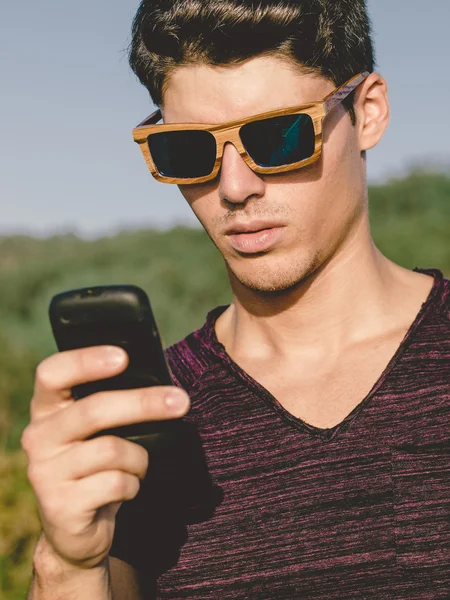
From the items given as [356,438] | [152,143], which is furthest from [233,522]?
[152,143]

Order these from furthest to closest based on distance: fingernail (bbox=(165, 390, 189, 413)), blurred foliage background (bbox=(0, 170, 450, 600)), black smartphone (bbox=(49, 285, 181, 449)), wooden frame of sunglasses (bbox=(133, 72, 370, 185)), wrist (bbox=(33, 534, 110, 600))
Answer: blurred foliage background (bbox=(0, 170, 450, 600)), wooden frame of sunglasses (bbox=(133, 72, 370, 185)), wrist (bbox=(33, 534, 110, 600)), black smartphone (bbox=(49, 285, 181, 449)), fingernail (bbox=(165, 390, 189, 413))

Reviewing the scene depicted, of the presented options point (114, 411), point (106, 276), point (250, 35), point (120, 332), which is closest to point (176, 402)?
point (114, 411)

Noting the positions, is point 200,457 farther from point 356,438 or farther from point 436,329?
point 436,329

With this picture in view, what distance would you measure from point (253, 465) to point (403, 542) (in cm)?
55

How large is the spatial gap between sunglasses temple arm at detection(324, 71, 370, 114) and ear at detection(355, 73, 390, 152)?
0.10 meters

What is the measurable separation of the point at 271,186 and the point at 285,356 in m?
0.70

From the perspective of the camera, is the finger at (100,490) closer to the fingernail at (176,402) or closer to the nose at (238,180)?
the fingernail at (176,402)

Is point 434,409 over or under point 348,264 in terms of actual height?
under

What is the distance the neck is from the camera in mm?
2861

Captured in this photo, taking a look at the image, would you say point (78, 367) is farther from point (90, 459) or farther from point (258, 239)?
point (258, 239)

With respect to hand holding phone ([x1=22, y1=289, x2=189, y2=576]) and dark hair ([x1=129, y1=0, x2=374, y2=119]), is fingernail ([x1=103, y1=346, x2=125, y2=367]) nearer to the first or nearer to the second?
hand holding phone ([x1=22, y1=289, x2=189, y2=576])

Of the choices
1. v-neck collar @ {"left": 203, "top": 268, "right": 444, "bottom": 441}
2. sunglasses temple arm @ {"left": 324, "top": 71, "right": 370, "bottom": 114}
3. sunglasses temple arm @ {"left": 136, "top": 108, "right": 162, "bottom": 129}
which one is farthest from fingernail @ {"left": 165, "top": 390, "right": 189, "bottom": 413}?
sunglasses temple arm @ {"left": 136, "top": 108, "right": 162, "bottom": 129}

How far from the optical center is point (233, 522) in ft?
8.04

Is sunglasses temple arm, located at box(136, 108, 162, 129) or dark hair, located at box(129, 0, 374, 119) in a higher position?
dark hair, located at box(129, 0, 374, 119)
